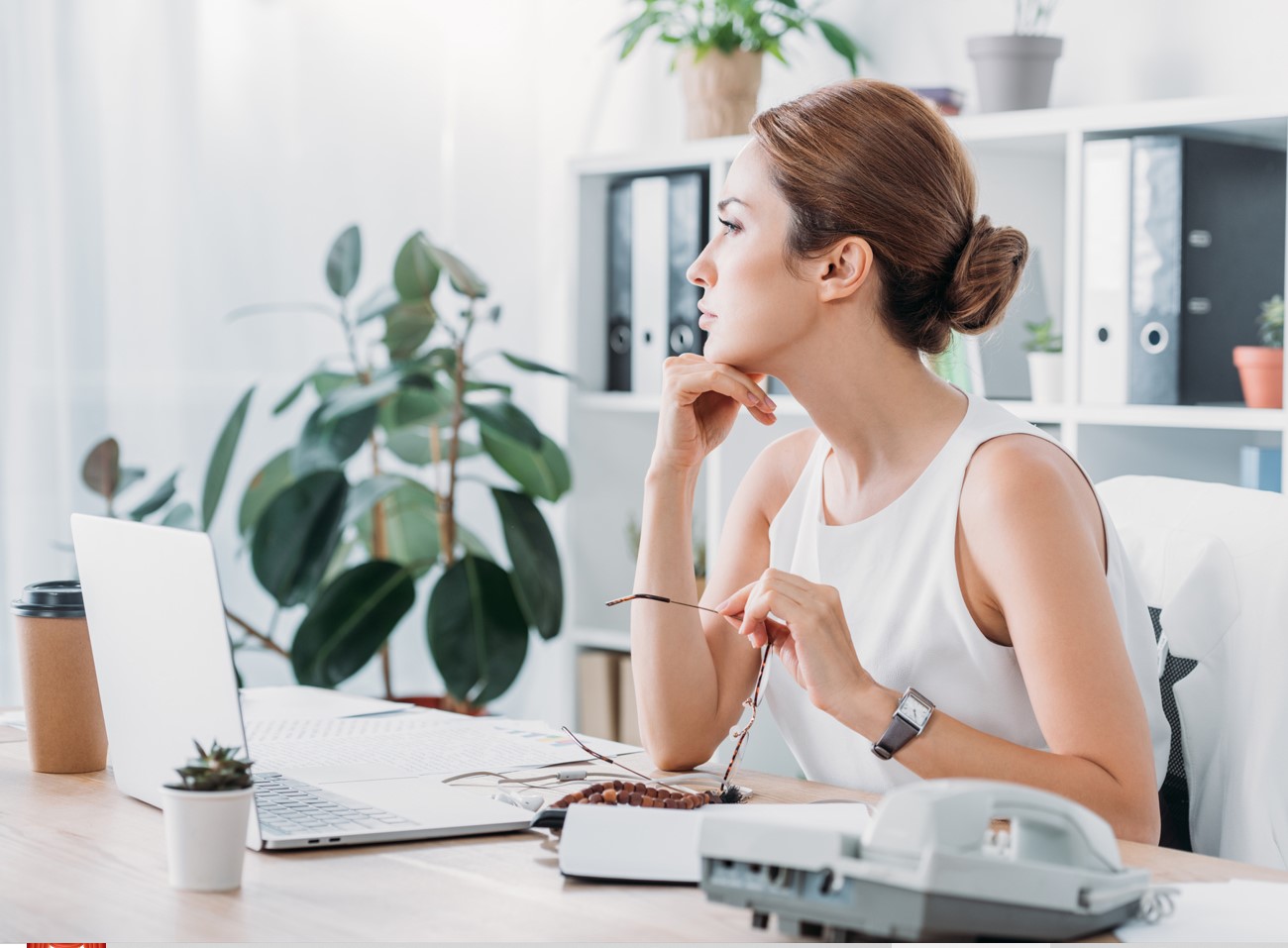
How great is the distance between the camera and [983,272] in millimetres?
1503

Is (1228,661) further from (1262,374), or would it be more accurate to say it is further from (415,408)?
(415,408)

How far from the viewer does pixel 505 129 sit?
3674 millimetres

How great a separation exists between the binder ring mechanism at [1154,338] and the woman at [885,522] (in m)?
0.84

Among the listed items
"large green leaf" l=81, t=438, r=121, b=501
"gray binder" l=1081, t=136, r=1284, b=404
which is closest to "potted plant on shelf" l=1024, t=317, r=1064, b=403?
"gray binder" l=1081, t=136, r=1284, b=404

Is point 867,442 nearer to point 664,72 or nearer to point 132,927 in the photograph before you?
point 132,927

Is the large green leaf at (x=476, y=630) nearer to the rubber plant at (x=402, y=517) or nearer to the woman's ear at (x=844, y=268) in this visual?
the rubber plant at (x=402, y=517)

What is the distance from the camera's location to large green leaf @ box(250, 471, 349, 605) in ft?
8.85

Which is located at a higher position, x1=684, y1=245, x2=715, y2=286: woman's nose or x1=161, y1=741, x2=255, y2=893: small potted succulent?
x1=684, y1=245, x2=715, y2=286: woman's nose

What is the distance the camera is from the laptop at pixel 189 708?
106 cm

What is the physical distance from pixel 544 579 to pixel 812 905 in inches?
80.0

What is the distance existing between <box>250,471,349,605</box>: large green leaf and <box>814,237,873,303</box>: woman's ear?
1.47 metres

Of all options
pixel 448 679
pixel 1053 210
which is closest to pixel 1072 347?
pixel 1053 210

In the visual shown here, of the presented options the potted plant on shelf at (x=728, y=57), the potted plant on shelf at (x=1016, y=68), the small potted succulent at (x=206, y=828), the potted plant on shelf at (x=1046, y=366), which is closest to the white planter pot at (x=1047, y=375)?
the potted plant on shelf at (x=1046, y=366)

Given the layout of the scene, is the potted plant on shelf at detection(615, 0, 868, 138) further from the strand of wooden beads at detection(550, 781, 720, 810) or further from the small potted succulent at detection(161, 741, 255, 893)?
A: the small potted succulent at detection(161, 741, 255, 893)
